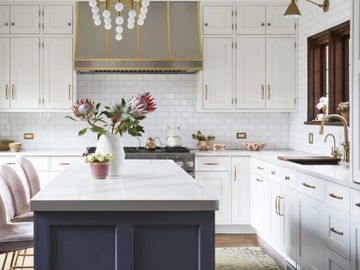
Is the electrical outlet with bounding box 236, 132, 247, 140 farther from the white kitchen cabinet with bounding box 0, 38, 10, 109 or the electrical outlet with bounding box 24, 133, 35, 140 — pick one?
the white kitchen cabinet with bounding box 0, 38, 10, 109

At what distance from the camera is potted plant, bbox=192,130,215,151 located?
23.5 ft

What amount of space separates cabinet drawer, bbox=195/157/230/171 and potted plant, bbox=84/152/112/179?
2.91m

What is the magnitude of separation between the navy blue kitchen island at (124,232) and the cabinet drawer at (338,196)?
3.78ft

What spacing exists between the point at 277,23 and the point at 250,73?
0.68 meters

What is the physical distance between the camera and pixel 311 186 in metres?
4.43

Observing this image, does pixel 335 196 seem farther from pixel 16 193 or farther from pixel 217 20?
pixel 217 20

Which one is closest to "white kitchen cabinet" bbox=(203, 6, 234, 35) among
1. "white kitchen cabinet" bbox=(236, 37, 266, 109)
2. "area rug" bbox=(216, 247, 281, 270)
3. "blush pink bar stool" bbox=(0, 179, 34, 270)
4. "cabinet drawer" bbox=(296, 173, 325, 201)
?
"white kitchen cabinet" bbox=(236, 37, 266, 109)

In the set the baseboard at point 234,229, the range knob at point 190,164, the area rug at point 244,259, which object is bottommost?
the area rug at point 244,259

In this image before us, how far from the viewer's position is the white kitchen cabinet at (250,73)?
7020mm

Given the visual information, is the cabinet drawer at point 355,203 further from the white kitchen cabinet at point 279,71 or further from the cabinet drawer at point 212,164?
the white kitchen cabinet at point 279,71

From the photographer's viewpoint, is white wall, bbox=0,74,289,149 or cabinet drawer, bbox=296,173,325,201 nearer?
cabinet drawer, bbox=296,173,325,201

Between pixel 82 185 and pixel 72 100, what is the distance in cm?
351

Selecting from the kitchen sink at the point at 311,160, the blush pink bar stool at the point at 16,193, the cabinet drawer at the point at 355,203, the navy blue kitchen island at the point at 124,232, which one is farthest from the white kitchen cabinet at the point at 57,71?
the cabinet drawer at the point at 355,203

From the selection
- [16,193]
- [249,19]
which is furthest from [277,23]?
[16,193]
